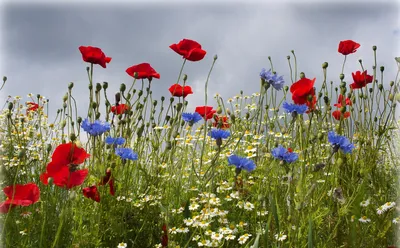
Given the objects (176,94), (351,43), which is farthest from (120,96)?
(351,43)

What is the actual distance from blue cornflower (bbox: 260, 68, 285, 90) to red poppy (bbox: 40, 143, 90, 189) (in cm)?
106

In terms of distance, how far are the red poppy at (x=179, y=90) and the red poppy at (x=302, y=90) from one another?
71 cm

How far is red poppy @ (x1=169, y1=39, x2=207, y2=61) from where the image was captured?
261 centimetres

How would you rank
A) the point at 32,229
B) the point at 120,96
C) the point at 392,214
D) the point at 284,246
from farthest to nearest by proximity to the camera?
1. the point at 120,96
2. the point at 392,214
3. the point at 32,229
4. the point at 284,246

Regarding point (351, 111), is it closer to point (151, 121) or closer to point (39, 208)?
point (151, 121)

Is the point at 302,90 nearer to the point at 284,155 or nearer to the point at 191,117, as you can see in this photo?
the point at 284,155

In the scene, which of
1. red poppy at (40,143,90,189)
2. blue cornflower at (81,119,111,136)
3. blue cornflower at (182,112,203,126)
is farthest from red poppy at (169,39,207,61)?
red poppy at (40,143,90,189)

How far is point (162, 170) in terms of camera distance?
263cm

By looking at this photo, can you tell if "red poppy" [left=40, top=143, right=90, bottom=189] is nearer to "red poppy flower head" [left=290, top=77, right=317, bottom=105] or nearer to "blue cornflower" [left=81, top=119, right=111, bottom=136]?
"blue cornflower" [left=81, top=119, right=111, bottom=136]

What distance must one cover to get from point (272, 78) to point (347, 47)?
835 mm

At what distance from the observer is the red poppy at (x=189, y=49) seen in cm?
261

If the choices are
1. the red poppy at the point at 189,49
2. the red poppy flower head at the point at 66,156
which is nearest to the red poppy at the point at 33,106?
the red poppy at the point at 189,49

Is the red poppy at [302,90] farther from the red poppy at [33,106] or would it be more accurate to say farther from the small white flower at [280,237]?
the red poppy at [33,106]

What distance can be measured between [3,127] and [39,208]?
182 cm
